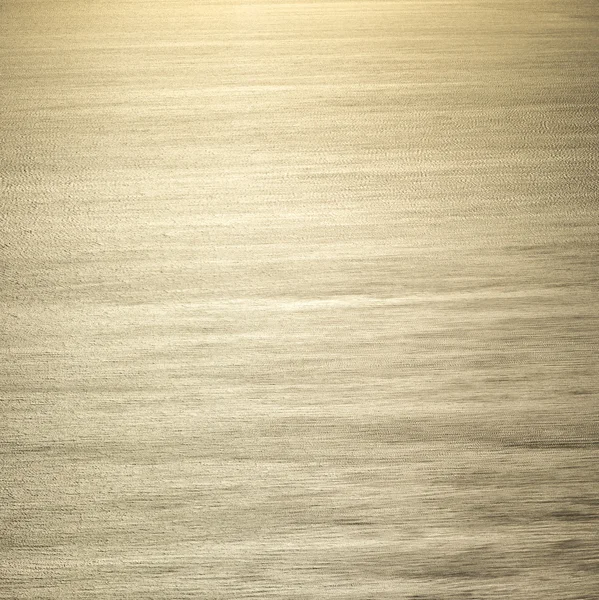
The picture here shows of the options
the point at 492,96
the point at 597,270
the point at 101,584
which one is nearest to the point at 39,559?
the point at 101,584

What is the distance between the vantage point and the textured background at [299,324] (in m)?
0.95

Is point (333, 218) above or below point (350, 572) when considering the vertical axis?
above

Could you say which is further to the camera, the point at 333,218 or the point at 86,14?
the point at 86,14

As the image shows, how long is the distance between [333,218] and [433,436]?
0.55 meters

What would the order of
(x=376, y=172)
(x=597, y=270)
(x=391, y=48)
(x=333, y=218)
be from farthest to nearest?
1. (x=391, y=48)
2. (x=376, y=172)
3. (x=333, y=218)
4. (x=597, y=270)

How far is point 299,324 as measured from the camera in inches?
50.6

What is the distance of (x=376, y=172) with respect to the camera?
66.4 inches

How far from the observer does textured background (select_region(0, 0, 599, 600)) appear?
949 mm

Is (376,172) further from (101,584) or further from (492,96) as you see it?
(101,584)

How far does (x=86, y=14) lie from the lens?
2.52 m

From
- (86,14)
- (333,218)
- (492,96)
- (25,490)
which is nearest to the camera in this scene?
(25,490)

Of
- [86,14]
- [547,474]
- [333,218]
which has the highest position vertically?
[86,14]

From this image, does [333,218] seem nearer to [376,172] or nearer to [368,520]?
[376,172]

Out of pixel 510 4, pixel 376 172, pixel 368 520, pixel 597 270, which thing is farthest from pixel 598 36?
pixel 368 520
